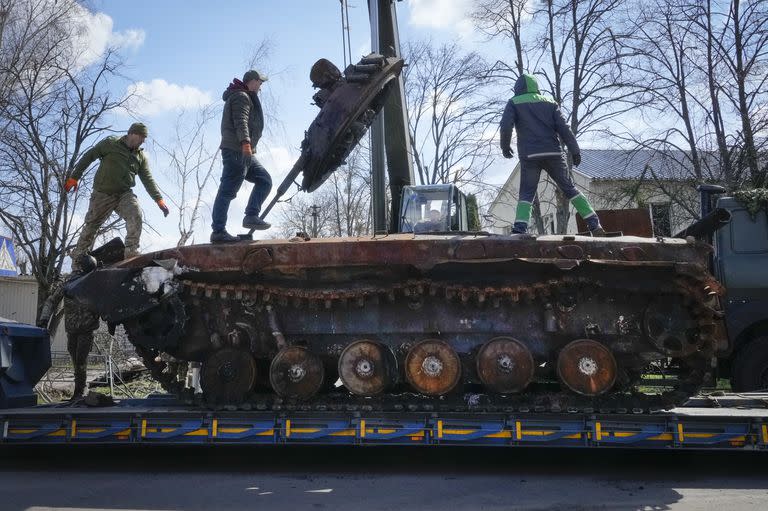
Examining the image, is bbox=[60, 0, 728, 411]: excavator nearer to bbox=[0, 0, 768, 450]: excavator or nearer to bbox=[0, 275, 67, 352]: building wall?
bbox=[0, 0, 768, 450]: excavator

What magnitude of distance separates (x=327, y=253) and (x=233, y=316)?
4.28 feet

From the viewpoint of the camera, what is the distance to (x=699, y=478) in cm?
597

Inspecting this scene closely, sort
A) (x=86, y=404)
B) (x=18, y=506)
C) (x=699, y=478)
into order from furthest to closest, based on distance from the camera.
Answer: (x=86, y=404)
(x=699, y=478)
(x=18, y=506)

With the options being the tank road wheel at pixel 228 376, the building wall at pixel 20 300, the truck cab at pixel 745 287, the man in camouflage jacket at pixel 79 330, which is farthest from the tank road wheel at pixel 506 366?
the building wall at pixel 20 300

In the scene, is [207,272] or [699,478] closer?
[699,478]

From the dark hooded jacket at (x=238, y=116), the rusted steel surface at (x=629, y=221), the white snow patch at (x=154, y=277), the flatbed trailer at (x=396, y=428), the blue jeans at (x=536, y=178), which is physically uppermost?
the dark hooded jacket at (x=238, y=116)

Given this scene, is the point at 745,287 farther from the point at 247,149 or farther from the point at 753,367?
the point at 247,149

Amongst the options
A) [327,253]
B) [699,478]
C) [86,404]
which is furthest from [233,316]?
[699,478]

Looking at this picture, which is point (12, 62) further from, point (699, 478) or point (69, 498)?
point (699, 478)

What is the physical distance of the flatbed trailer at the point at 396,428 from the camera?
5.70m

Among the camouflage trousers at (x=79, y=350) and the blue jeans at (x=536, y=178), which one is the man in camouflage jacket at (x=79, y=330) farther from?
the blue jeans at (x=536, y=178)

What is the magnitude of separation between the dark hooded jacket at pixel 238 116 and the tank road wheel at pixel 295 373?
7.19 feet

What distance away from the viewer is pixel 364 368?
6.25 meters

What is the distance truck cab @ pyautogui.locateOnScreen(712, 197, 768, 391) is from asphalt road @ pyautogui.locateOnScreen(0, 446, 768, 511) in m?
2.67
